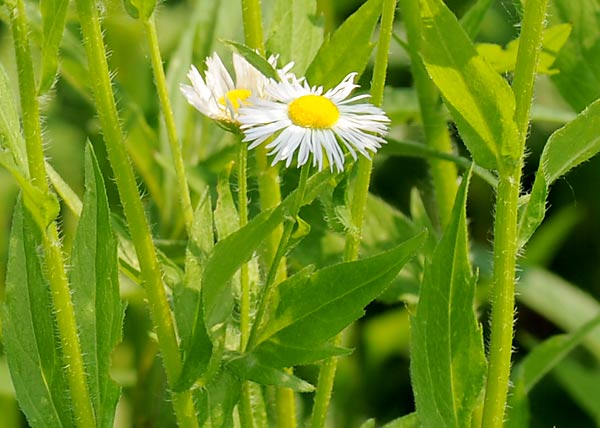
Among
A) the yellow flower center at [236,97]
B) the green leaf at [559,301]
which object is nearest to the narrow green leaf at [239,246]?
the yellow flower center at [236,97]

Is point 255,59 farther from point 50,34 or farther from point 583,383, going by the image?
point 583,383

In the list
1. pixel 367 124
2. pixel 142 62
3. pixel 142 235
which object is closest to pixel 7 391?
pixel 142 62

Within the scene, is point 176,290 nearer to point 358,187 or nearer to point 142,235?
point 142,235

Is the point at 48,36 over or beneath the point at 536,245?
over

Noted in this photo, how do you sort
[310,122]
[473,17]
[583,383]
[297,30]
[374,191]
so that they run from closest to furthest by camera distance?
[310,122] < [297,30] < [473,17] < [583,383] < [374,191]

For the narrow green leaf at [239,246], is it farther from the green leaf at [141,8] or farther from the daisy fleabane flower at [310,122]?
the green leaf at [141,8]

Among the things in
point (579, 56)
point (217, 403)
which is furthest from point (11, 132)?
point (579, 56)
